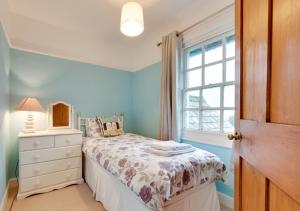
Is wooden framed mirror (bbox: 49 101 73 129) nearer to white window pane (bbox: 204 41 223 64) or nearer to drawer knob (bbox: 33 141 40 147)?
drawer knob (bbox: 33 141 40 147)

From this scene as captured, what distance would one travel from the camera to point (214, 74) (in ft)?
7.75

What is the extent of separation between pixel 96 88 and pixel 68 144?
4.10 ft

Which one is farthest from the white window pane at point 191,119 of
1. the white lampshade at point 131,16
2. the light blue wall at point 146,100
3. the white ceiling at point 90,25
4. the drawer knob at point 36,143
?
the drawer knob at point 36,143

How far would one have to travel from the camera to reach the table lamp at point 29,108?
2.36 m

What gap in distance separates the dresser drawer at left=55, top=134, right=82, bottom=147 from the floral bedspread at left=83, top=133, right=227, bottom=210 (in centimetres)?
80

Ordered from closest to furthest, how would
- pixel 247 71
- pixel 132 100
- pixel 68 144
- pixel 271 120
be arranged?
pixel 271 120 → pixel 247 71 → pixel 68 144 → pixel 132 100

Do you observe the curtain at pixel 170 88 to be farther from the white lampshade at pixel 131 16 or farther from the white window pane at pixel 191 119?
the white lampshade at pixel 131 16

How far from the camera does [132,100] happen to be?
393cm

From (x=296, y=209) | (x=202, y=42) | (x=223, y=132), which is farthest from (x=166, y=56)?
(x=296, y=209)

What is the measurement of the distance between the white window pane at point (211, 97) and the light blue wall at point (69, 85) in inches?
75.3

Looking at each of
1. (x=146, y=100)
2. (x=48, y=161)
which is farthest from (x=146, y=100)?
(x=48, y=161)

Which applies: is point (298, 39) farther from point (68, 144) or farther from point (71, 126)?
point (71, 126)

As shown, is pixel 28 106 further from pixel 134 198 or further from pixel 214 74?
pixel 214 74

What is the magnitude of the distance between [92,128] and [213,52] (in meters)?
2.36
